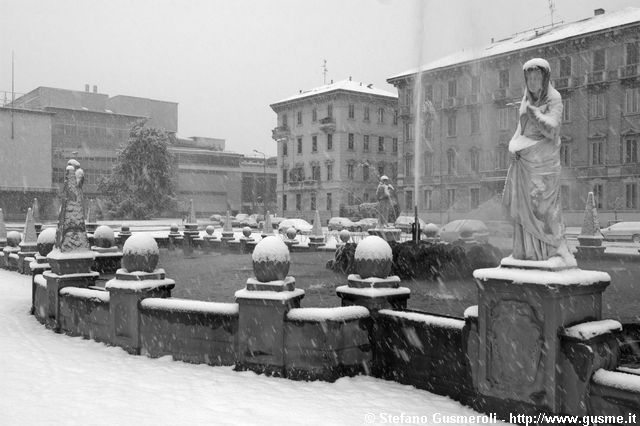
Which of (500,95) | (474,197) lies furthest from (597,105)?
(474,197)

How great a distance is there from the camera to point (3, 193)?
56.4 m

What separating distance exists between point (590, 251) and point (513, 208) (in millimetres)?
13376

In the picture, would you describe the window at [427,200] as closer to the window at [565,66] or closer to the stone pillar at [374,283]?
the window at [565,66]

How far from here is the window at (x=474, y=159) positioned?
48.9m

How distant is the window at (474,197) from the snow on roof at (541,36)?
11.1 metres

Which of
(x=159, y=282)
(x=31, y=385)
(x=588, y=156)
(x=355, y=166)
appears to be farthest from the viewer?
(x=355, y=166)

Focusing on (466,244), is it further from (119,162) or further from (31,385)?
(119,162)

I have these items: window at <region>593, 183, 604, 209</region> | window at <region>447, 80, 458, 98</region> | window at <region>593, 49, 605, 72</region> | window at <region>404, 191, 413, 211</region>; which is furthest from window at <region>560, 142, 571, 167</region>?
window at <region>404, 191, 413, 211</region>

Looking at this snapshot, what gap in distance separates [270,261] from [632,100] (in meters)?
40.1

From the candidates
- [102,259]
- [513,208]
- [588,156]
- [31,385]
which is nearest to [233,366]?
[31,385]

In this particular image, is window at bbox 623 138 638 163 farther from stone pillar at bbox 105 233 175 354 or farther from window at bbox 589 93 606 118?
stone pillar at bbox 105 233 175 354

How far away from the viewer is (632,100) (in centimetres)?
4012

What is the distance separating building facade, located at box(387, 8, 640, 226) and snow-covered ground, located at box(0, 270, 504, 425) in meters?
30.4

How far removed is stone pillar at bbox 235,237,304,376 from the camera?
24.8 feet
